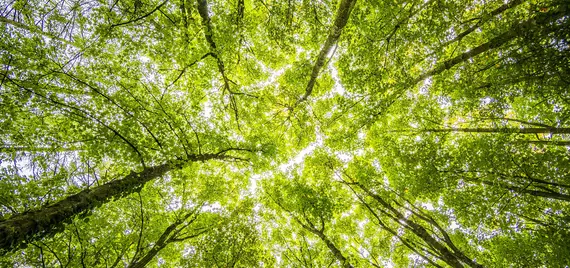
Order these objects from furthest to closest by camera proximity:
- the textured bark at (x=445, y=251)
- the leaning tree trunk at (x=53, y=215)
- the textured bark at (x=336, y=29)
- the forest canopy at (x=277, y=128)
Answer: the textured bark at (x=445, y=251) < the textured bark at (x=336, y=29) < the forest canopy at (x=277, y=128) < the leaning tree trunk at (x=53, y=215)

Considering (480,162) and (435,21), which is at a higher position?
(435,21)

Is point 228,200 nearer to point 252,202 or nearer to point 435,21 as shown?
point 252,202

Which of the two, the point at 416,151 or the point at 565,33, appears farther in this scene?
the point at 416,151

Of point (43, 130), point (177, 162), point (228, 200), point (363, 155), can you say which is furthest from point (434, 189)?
point (43, 130)

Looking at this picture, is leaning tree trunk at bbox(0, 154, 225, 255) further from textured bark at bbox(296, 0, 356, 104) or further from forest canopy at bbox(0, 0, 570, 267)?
textured bark at bbox(296, 0, 356, 104)

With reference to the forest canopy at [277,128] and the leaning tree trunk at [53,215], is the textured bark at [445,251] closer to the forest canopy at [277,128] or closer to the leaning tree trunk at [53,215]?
the forest canopy at [277,128]

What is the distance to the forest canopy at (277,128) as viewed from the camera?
14.3ft

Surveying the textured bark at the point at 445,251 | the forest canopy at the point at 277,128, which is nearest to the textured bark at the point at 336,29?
the forest canopy at the point at 277,128

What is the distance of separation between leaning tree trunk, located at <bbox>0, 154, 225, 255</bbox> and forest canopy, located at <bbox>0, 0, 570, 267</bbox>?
24 millimetres

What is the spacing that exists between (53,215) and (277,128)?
749 cm

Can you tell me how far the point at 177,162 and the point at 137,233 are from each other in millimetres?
3934

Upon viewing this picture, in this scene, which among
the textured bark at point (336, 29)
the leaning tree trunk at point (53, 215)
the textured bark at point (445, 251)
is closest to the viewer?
the leaning tree trunk at point (53, 215)

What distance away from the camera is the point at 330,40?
6.02 meters

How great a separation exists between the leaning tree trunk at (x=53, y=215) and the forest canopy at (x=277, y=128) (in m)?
0.02
